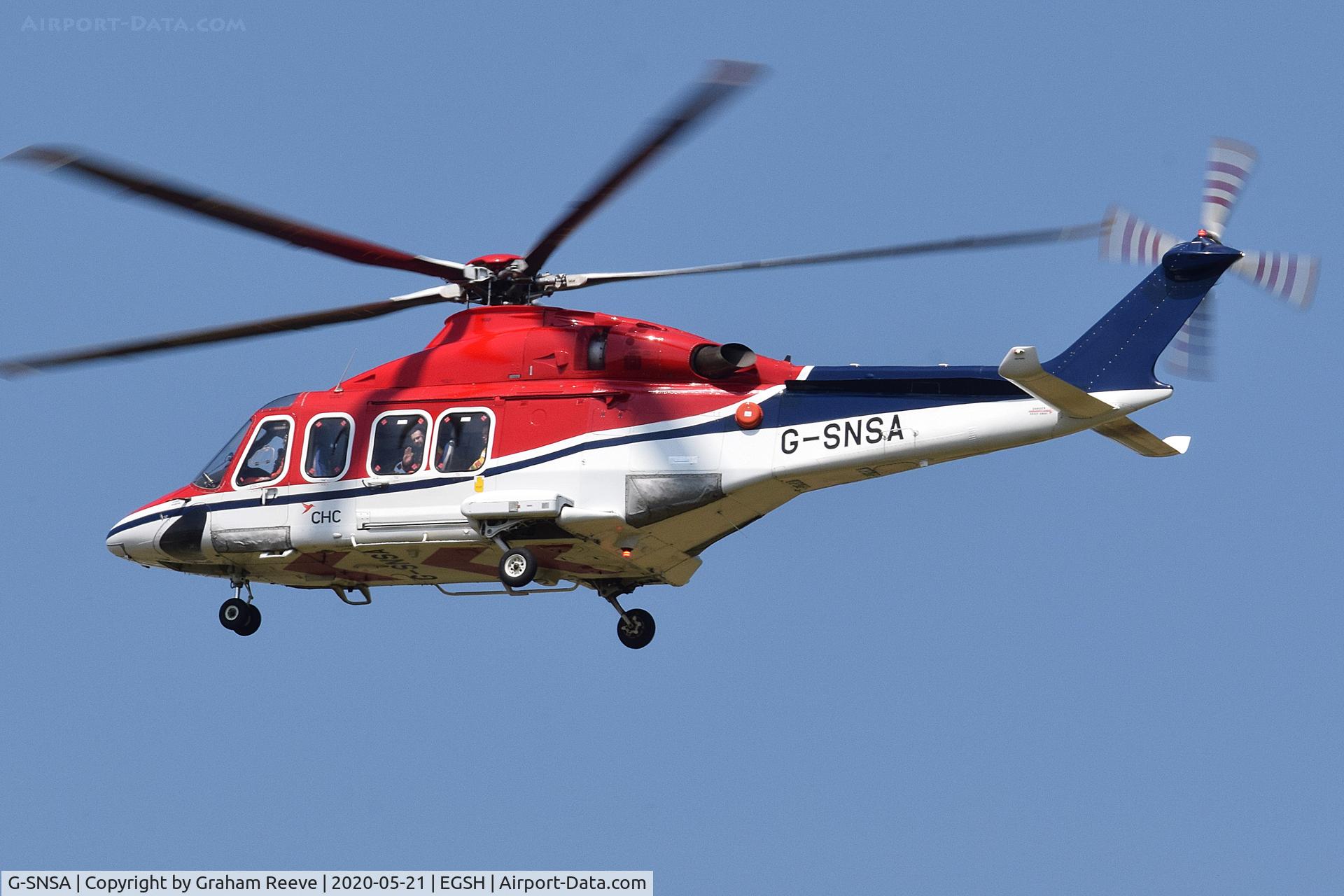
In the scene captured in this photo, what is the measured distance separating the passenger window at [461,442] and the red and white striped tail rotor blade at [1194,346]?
24.0 feet

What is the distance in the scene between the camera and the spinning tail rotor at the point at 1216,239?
1958cm

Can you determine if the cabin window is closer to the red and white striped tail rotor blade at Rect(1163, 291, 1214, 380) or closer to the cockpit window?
the cockpit window

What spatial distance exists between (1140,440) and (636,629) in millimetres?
6270

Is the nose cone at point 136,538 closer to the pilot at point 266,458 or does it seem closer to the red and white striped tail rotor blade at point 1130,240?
the pilot at point 266,458

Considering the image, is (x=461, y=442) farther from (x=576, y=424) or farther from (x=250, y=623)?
(x=250, y=623)

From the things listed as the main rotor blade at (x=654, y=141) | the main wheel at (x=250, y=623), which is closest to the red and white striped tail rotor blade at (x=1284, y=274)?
the main rotor blade at (x=654, y=141)

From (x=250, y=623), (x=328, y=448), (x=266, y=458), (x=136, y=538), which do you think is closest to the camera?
(x=328, y=448)

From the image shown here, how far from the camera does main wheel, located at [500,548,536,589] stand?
70.0ft

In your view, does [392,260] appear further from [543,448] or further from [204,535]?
[204,535]

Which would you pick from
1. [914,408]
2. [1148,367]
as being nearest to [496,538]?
[914,408]

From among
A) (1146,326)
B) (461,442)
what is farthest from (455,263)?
(1146,326)

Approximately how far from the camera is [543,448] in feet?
70.8

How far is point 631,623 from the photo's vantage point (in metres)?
23.4

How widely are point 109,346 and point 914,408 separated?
8.89 meters
